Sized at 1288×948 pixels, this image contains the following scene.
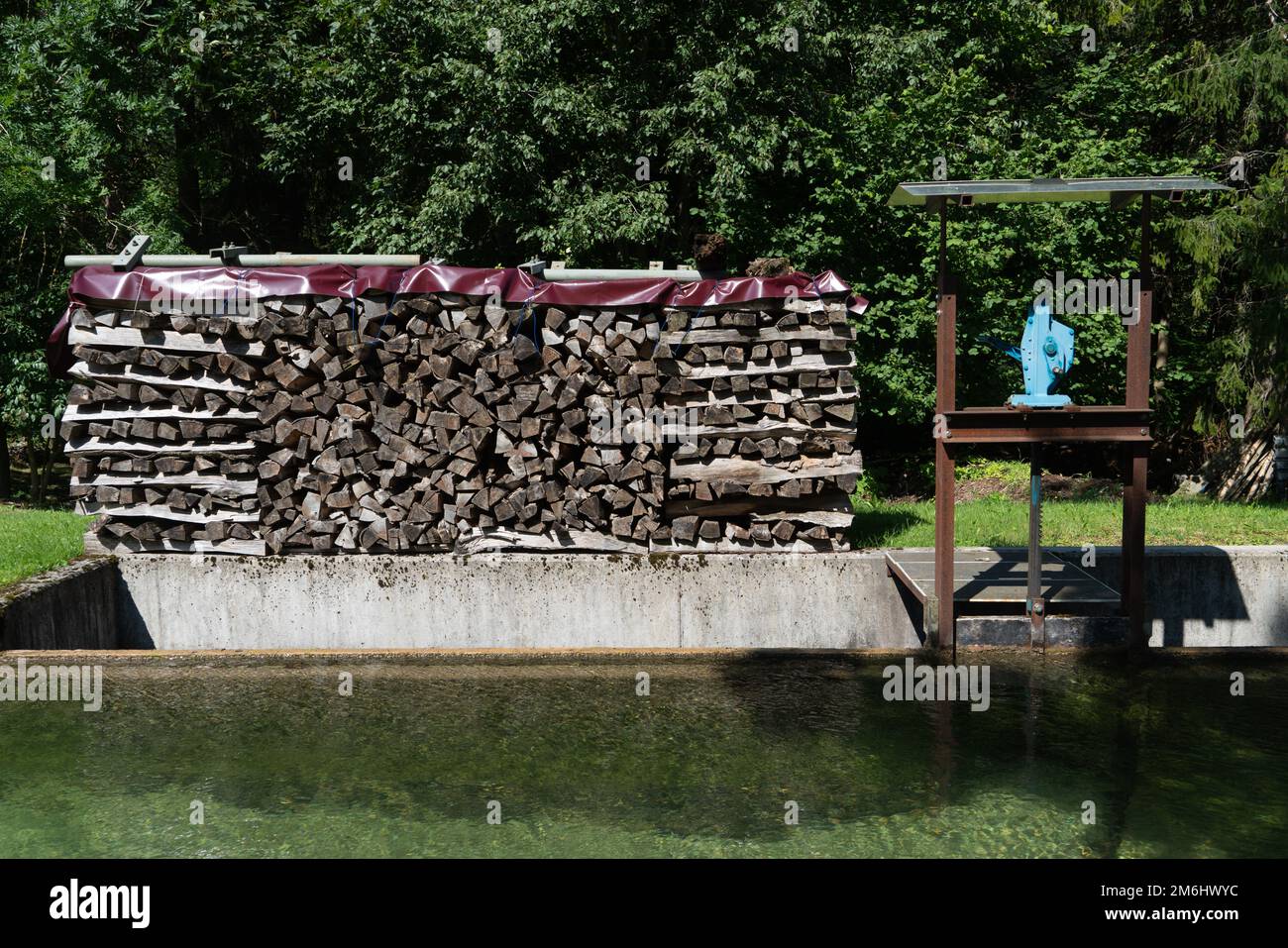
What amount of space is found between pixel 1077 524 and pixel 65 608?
912 centimetres

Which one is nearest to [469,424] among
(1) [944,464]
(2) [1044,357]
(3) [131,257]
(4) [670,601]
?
(4) [670,601]

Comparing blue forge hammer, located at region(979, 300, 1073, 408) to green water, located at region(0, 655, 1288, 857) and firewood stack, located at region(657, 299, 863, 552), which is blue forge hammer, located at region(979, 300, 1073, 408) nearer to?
firewood stack, located at region(657, 299, 863, 552)

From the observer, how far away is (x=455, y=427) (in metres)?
10.4

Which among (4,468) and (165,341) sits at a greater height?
(165,341)

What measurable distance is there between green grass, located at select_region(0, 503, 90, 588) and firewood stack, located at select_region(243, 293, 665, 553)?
70.3 inches

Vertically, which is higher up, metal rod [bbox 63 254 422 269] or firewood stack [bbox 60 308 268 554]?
metal rod [bbox 63 254 422 269]

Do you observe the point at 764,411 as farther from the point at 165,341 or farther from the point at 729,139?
the point at 729,139

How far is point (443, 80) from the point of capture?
1565cm

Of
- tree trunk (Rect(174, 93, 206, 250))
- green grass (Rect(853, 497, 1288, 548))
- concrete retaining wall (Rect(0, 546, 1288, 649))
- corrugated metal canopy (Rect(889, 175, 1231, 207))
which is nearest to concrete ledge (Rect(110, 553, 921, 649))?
concrete retaining wall (Rect(0, 546, 1288, 649))

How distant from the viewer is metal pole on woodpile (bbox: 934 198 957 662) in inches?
342

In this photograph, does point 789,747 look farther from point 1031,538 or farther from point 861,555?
point 861,555

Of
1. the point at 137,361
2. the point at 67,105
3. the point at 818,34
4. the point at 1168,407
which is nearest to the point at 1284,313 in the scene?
the point at 1168,407

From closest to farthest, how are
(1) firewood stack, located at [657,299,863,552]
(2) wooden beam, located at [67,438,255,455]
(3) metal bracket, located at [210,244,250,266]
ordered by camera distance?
(1) firewood stack, located at [657,299,863,552] → (2) wooden beam, located at [67,438,255,455] → (3) metal bracket, located at [210,244,250,266]

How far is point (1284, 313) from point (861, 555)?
8051mm
